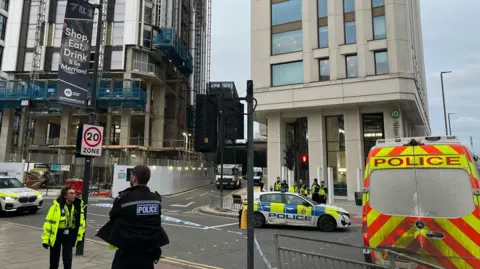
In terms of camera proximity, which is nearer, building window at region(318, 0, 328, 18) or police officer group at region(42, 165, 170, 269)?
police officer group at region(42, 165, 170, 269)

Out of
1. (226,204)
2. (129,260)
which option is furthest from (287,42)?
(129,260)

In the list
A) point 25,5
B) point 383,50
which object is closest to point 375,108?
point 383,50

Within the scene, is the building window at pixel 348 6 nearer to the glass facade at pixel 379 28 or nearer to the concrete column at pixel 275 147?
the glass facade at pixel 379 28

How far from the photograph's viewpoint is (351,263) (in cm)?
439

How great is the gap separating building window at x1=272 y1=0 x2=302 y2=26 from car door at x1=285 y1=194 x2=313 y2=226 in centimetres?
2004

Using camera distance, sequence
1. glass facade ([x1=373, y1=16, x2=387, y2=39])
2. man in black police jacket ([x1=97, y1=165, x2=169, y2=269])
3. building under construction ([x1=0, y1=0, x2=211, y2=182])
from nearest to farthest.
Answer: man in black police jacket ([x1=97, y1=165, x2=169, y2=269]) < glass facade ([x1=373, y1=16, x2=387, y2=39]) < building under construction ([x1=0, y1=0, x2=211, y2=182])

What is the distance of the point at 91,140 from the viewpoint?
8.03 metres

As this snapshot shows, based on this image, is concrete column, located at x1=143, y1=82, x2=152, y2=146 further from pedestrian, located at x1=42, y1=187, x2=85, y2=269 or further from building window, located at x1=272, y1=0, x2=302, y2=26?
pedestrian, located at x1=42, y1=187, x2=85, y2=269

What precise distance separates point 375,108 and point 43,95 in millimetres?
35650

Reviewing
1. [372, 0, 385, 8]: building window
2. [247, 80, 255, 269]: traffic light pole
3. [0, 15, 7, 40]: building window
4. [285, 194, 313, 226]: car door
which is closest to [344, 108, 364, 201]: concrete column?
[372, 0, 385, 8]: building window

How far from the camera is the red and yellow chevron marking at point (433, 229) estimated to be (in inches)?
200

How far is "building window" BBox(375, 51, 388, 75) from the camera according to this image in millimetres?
25906

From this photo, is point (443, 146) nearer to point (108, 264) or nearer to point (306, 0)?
point (108, 264)

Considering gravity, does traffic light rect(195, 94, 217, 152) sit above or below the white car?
Answer: above
